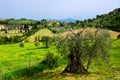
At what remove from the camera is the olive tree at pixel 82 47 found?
48.9m

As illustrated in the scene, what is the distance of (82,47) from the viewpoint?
49.0m

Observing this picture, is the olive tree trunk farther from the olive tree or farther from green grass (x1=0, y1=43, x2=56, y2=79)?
green grass (x1=0, y1=43, x2=56, y2=79)

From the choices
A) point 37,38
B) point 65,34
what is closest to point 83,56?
point 65,34

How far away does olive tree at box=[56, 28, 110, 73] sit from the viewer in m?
48.9

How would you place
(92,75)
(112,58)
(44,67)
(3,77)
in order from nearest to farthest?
(3,77) → (92,75) → (44,67) → (112,58)

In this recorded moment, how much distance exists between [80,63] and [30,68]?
7.39m

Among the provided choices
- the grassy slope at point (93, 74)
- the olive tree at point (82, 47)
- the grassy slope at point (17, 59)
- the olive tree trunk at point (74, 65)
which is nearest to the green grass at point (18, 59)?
the grassy slope at point (17, 59)

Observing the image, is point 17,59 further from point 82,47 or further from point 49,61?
point 82,47

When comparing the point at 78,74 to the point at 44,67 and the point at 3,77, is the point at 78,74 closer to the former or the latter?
the point at 44,67

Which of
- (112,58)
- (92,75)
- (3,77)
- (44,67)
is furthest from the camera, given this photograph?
(112,58)

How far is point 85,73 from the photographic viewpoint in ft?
161

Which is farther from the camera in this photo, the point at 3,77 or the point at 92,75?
the point at 92,75

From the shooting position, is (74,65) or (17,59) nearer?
(74,65)

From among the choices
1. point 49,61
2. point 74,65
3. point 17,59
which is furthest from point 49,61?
point 17,59
